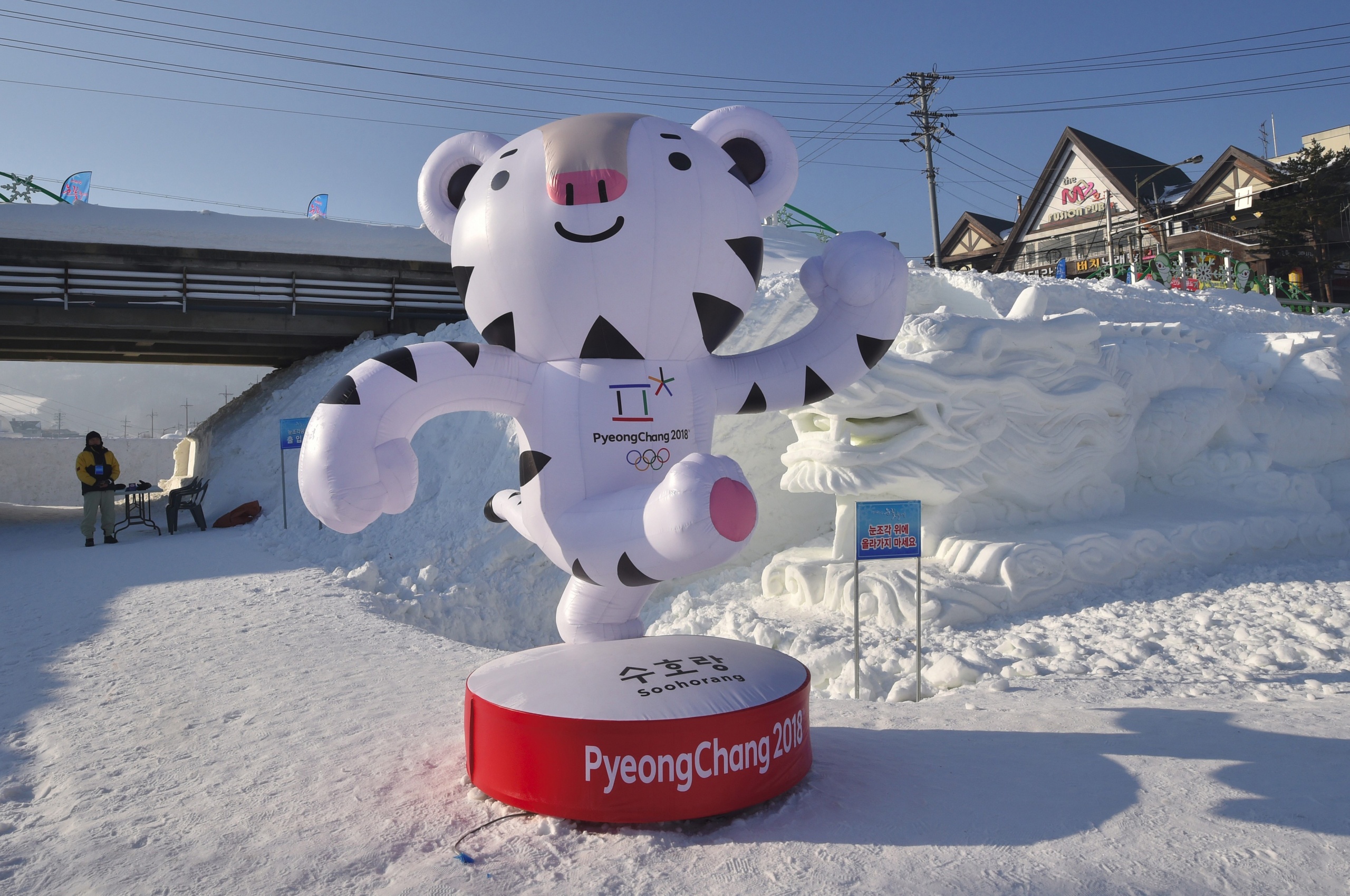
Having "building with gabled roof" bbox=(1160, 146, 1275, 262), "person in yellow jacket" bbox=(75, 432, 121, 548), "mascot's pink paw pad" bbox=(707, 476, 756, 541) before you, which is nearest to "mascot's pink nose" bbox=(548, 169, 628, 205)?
"mascot's pink paw pad" bbox=(707, 476, 756, 541)

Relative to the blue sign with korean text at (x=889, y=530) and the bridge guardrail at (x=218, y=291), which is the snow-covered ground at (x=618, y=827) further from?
the bridge guardrail at (x=218, y=291)

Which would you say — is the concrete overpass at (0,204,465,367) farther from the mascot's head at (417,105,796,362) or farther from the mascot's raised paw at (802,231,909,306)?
the mascot's raised paw at (802,231,909,306)

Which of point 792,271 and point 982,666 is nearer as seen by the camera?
point 982,666

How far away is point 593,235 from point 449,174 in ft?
3.32

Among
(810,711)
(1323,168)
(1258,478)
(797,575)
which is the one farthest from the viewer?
(1323,168)

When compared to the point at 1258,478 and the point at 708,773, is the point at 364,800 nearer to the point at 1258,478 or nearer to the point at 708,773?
the point at 708,773

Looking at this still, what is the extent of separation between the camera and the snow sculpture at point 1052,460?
281 inches

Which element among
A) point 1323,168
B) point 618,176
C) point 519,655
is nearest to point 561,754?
point 519,655

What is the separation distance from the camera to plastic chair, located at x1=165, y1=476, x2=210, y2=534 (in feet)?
37.6

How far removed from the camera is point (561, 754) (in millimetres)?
2988

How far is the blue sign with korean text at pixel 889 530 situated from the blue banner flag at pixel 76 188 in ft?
55.7

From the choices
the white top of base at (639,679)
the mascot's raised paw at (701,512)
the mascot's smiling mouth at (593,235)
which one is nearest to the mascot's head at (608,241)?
the mascot's smiling mouth at (593,235)

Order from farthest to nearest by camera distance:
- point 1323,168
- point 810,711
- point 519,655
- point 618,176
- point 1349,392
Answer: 1. point 1323,168
2. point 1349,392
3. point 810,711
4. point 519,655
5. point 618,176

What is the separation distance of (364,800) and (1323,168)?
2800cm
